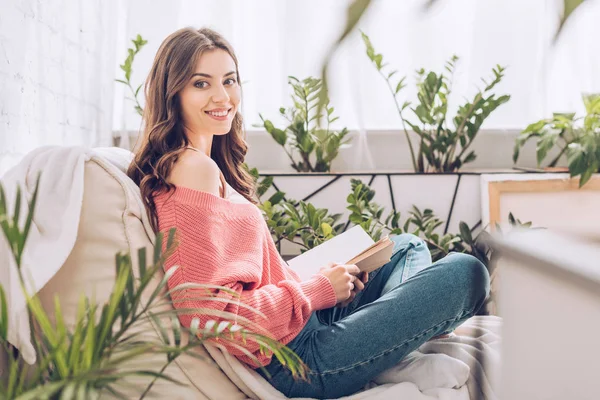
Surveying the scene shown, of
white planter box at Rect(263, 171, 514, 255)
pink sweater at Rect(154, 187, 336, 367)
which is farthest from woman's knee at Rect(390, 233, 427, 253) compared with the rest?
white planter box at Rect(263, 171, 514, 255)

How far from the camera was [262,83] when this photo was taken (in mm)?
2734

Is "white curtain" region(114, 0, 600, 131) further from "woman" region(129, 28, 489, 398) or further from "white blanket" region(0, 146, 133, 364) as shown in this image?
"white blanket" region(0, 146, 133, 364)

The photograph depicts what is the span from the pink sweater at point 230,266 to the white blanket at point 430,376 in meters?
0.04

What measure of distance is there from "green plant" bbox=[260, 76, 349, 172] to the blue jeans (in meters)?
1.14

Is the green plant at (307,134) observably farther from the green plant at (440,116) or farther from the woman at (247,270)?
the woman at (247,270)

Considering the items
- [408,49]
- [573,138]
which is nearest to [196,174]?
[408,49]

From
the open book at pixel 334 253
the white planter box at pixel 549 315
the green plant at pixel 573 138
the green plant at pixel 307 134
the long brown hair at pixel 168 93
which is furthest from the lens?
the green plant at pixel 307 134

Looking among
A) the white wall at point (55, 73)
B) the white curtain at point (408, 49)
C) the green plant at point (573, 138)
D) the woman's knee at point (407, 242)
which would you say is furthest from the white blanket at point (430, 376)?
the white curtain at point (408, 49)

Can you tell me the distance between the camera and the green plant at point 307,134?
8.16 feet

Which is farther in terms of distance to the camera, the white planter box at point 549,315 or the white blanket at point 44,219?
the white blanket at point 44,219

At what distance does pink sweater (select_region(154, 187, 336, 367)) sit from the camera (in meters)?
1.26

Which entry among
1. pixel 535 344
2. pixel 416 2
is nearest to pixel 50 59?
A: pixel 416 2

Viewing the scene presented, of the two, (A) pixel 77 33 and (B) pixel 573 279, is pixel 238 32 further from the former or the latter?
(B) pixel 573 279

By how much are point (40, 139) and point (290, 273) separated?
0.88 meters
